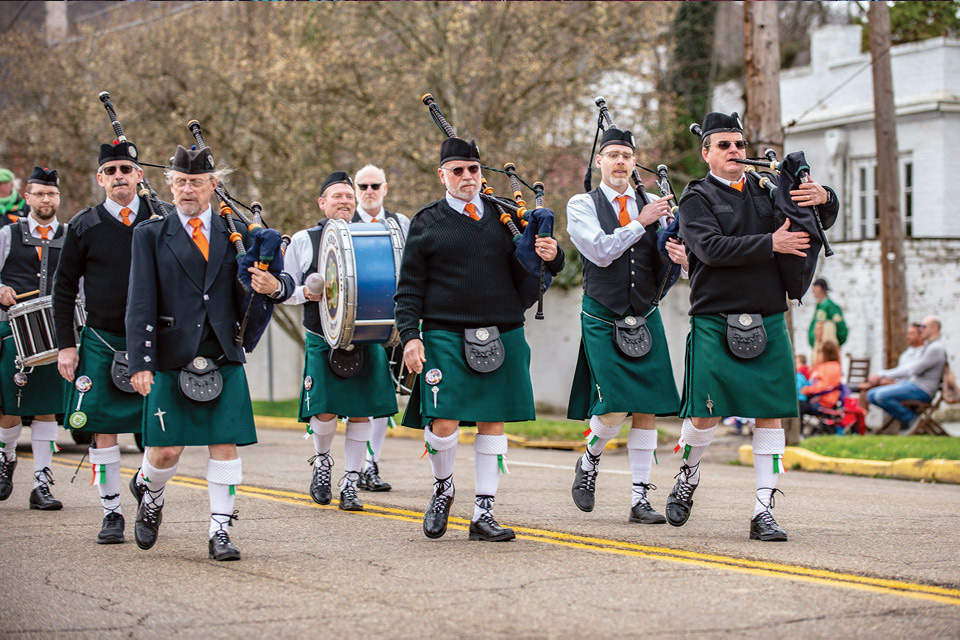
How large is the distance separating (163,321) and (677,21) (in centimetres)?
2342

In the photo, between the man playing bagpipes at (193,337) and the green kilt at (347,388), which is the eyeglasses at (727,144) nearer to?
the man playing bagpipes at (193,337)

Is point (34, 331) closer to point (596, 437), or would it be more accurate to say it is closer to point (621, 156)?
point (596, 437)

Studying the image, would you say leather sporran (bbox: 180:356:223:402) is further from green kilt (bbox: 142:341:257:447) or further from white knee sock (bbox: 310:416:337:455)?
white knee sock (bbox: 310:416:337:455)

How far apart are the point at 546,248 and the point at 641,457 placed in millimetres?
1786

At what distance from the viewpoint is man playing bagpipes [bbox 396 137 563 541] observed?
288 inches

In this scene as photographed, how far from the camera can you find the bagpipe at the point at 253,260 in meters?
6.63

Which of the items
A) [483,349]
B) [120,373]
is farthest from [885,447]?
[120,373]

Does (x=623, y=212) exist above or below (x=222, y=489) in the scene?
above

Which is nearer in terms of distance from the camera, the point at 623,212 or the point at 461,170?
the point at 461,170

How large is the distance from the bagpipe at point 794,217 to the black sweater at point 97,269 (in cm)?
386

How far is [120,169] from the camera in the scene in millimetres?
8141

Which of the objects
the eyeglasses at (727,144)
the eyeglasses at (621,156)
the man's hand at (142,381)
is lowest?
the man's hand at (142,381)

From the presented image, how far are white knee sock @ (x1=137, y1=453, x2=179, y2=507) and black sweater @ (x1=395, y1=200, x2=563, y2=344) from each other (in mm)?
1500

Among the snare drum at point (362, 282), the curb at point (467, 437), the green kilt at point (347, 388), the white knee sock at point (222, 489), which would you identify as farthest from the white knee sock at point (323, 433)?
the curb at point (467, 437)
